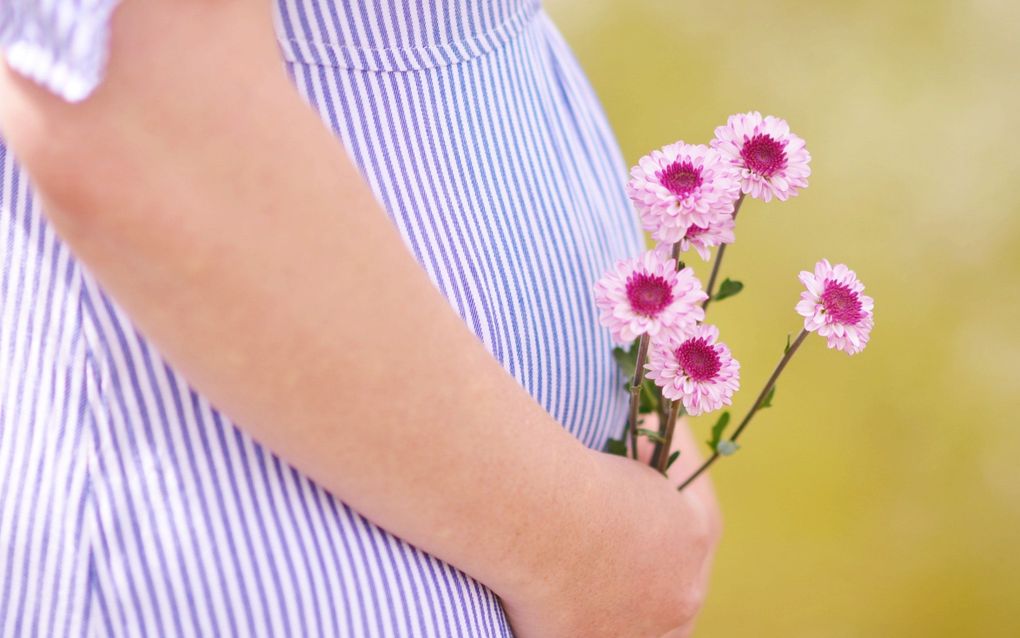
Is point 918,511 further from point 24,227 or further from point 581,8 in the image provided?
point 24,227

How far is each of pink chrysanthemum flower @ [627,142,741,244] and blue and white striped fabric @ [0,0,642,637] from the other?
108 millimetres

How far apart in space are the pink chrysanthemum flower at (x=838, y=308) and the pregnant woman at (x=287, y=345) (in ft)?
0.51

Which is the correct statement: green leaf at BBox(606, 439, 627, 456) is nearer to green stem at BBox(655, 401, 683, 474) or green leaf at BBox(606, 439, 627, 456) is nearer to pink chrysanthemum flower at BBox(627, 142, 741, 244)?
green stem at BBox(655, 401, 683, 474)

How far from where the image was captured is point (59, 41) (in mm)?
382

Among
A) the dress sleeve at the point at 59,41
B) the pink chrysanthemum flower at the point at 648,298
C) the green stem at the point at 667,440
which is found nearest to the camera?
the dress sleeve at the point at 59,41

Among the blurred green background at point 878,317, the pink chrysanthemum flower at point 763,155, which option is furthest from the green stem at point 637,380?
the blurred green background at point 878,317

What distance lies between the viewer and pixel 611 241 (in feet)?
2.36

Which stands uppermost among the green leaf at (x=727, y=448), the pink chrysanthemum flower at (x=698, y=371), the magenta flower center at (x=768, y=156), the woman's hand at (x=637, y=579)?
the magenta flower center at (x=768, y=156)

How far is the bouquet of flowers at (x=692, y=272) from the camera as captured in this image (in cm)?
52

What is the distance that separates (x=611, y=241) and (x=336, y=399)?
341 millimetres

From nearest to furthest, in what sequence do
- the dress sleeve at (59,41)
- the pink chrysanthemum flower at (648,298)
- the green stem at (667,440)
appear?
the dress sleeve at (59,41) < the pink chrysanthemum flower at (648,298) < the green stem at (667,440)

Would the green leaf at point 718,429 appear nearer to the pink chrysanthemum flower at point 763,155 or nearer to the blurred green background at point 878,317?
the pink chrysanthemum flower at point 763,155

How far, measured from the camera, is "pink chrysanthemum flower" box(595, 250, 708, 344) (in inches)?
20.2

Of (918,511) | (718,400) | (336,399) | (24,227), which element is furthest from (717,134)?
(918,511)
